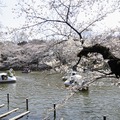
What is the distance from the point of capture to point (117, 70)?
5.32m

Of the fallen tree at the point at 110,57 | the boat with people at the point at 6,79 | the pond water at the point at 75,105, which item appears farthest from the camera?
the boat with people at the point at 6,79

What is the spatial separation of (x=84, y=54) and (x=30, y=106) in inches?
445

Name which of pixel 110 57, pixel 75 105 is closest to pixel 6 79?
pixel 75 105

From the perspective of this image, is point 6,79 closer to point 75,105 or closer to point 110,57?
point 75,105

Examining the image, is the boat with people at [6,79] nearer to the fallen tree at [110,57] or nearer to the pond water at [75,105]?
the pond water at [75,105]

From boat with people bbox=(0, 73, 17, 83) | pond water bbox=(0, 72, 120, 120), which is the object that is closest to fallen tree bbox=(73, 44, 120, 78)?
pond water bbox=(0, 72, 120, 120)

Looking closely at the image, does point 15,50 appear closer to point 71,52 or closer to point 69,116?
point 69,116

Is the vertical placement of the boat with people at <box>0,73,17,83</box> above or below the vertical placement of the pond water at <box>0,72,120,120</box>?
above

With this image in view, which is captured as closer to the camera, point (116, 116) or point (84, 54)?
point (84, 54)

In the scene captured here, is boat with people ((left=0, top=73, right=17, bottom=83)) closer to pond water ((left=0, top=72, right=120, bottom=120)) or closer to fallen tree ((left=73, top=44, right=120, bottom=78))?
pond water ((left=0, top=72, right=120, bottom=120))

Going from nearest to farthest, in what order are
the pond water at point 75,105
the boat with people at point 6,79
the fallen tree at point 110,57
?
the fallen tree at point 110,57
the pond water at point 75,105
the boat with people at point 6,79

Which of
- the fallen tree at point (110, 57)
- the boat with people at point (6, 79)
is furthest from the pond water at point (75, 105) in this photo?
the boat with people at point (6, 79)

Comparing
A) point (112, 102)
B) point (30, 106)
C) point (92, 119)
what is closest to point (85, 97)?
point (112, 102)

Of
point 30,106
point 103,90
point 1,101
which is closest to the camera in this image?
point 30,106
